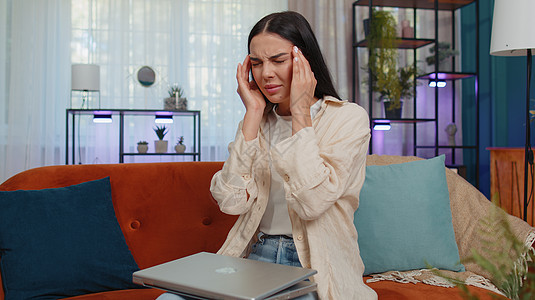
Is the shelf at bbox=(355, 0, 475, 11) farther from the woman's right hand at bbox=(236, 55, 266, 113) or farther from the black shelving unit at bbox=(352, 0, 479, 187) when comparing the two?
the woman's right hand at bbox=(236, 55, 266, 113)

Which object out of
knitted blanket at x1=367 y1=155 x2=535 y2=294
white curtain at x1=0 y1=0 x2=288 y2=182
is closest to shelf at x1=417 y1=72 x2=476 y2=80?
white curtain at x1=0 y1=0 x2=288 y2=182

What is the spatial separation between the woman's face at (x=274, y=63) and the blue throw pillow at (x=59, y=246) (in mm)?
714

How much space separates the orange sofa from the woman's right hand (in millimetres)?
459

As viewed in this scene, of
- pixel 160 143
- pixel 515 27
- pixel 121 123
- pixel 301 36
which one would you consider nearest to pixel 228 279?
pixel 301 36

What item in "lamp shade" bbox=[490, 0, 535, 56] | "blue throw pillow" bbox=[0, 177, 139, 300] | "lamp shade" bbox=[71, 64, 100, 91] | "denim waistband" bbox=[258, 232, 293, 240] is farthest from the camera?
"lamp shade" bbox=[71, 64, 100, 91]

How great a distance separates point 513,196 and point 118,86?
11.6 feet

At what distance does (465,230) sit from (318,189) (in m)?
0.89

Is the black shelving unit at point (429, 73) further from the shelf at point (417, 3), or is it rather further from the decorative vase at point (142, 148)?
the decorative vase at point (142, 148)

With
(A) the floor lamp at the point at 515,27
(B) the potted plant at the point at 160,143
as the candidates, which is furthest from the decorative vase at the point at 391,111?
(A) the floor lamp at the point at 515,27

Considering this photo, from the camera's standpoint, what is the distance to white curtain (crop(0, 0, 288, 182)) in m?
4.60

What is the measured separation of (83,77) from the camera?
4297 millimetres

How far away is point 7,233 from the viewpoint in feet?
4.89

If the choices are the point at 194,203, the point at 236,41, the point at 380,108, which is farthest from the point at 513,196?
the point at 236,41

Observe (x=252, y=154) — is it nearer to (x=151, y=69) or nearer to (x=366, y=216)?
(x=366, y=216)
